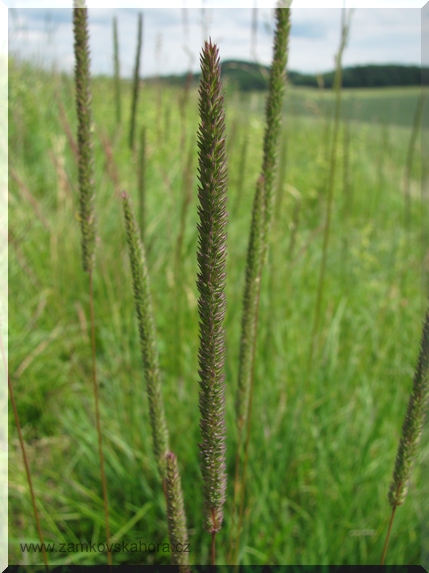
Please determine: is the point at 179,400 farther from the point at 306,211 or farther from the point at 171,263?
the point at 306,211

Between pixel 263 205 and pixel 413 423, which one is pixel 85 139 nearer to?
pixel 263 205

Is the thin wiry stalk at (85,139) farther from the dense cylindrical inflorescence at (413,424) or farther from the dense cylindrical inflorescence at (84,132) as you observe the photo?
the dense cylindrical inflorescence at (413,424)

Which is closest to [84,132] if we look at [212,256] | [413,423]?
[212,256]

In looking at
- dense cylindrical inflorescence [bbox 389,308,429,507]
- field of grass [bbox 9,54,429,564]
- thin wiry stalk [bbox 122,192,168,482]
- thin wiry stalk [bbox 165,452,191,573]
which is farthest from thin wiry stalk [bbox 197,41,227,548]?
field of grass [bbox 9,54,429,564]

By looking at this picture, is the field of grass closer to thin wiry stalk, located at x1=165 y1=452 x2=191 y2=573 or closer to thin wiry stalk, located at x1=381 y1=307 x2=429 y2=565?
thin wiry stalk, located at x1=165 y1=452 x2=191 y2=573

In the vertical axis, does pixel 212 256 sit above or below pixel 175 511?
above

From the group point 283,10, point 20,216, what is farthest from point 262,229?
point 20,216

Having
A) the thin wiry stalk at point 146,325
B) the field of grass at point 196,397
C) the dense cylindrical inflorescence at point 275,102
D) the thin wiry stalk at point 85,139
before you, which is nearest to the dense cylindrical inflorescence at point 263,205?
the dense cylindrical inflorescence at point 275,102

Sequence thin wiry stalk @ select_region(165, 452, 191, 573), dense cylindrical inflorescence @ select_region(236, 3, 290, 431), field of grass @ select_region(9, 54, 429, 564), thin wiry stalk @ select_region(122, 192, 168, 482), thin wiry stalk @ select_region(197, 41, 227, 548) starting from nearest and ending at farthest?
thin wiry stalk @ select_region(197, 41, 227, 548) → thin wiry stalk @ select_region(165, 452, 191, 573) → thin wiry stalk @ select_region(122, 192, 168, 482) → dense cylindrical inflorescence @ select_region(236, 3, 290, 431) → field of grass @ select_region(9, 54, 429, 564)
